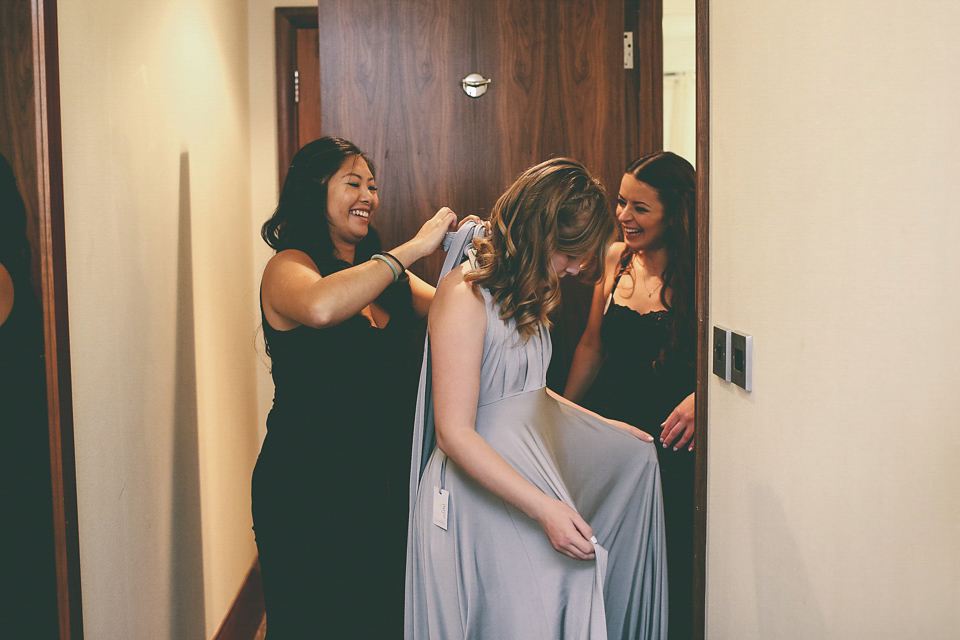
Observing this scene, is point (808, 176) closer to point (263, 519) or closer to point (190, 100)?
point (263, 519)

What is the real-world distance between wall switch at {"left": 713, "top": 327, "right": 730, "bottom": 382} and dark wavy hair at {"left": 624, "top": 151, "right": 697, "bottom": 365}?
2.16ft

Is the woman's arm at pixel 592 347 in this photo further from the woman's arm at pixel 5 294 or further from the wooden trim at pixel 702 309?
the woman's arm at pixel 5 294

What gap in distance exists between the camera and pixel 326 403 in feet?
5.90

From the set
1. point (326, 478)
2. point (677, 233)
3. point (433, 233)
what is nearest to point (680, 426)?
point (677, 233)

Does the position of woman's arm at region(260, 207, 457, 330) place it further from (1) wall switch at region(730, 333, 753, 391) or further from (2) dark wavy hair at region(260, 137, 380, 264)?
(1) wall switch at region(730, 333, 753, 391)

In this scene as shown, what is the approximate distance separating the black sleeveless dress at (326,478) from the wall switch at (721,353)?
87 cm

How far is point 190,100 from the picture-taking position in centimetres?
203

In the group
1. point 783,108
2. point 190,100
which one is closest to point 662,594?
point 783,108

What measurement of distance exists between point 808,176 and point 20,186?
1.12m

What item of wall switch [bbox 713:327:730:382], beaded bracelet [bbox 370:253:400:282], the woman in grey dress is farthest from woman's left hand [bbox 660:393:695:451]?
beaded bracelet [bbox 370:253:400:282]

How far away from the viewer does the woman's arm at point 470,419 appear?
4.32 feet

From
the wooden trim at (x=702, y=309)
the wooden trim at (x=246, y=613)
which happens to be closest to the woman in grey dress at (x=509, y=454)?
the wooden trim at (x=702, y=309)

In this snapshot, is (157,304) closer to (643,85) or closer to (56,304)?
(56,304)

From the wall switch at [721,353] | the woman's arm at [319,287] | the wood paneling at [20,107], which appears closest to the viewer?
the wood paneling at [20,107]
